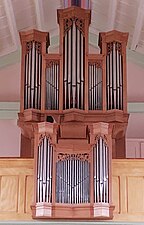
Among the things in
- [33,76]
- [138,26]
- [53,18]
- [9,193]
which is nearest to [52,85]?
[33,76]

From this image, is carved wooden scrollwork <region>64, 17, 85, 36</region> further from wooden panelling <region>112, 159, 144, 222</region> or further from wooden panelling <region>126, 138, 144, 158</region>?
wooden panelling <region>126, 138, 144, 158</region>

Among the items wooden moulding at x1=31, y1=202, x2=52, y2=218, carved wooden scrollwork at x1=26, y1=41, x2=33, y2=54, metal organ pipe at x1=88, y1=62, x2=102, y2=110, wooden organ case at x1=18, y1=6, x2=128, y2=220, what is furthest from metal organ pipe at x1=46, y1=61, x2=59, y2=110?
wooden moulding at x1=31, y1=202, x2=52, y2=218

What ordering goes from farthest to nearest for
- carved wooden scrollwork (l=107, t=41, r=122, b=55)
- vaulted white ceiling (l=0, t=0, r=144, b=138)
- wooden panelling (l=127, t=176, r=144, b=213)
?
1. vaulted white ceiling (l=0, t=0, r=144, b=138)
2. carved wooden scrollwork (l=107, t=41, r=122, b=55)
3. wooden panelling (l=127, t=176, r=144, b=213)

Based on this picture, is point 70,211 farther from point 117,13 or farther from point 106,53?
point 117,13

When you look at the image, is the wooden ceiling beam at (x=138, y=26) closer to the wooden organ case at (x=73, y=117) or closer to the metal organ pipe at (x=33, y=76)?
the wooden organ case at (x=73, y=117)

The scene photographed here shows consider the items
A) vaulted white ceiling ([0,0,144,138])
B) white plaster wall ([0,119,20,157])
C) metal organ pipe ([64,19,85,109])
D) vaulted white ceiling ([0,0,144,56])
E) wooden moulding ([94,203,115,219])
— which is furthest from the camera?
white plaster wall ([0,119,20,157])

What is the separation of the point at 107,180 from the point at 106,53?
2939mm

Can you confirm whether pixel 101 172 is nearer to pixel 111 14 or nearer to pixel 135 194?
pixel 135 194

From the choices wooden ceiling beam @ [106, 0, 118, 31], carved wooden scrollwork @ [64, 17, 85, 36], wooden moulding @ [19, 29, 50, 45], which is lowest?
wooden moulding @ [19, 29, 50, 45]

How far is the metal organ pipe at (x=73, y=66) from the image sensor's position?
13.3 m

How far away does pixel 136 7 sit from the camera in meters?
14.3

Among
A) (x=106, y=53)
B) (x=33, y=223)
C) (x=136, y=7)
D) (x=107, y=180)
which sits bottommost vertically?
(x=33, y=223)

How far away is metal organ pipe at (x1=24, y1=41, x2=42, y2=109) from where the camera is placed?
1341cm

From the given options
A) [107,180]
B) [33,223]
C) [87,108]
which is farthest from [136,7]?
[33,223]
